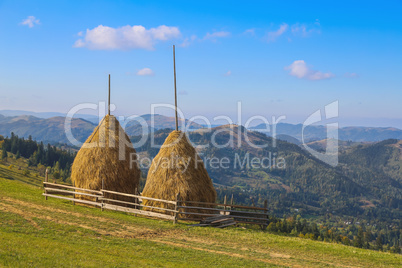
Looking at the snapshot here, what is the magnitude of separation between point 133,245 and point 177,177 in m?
8.87

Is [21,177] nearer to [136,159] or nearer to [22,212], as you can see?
[136,159]

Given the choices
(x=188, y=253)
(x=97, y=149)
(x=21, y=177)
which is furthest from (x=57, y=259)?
(x=21, y=177)

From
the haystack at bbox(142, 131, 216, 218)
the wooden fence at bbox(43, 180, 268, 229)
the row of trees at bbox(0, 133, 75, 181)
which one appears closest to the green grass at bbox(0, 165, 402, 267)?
the wooden fence at bbox(43, 180, 268, 229)

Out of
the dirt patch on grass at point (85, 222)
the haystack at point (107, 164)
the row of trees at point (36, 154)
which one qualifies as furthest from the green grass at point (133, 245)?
the row of trees at point (36, 154)

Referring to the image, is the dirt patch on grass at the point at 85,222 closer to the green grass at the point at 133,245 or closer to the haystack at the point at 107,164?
the green grass at the point at 133,245

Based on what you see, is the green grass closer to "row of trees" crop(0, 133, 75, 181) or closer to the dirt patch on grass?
the dirt patch on grass

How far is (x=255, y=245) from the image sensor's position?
54.2 feet

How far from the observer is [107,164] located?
24.0m

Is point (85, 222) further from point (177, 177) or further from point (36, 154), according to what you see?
point (36, 154)

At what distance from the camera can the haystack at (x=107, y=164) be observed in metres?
23.7

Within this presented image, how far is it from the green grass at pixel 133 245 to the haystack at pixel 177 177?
2509 mm

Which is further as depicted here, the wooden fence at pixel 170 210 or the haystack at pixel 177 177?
the haystack at pixel 177 177

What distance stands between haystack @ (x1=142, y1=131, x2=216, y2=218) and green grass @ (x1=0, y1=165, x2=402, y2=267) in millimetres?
2509

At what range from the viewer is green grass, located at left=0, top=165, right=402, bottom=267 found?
1074 cm
